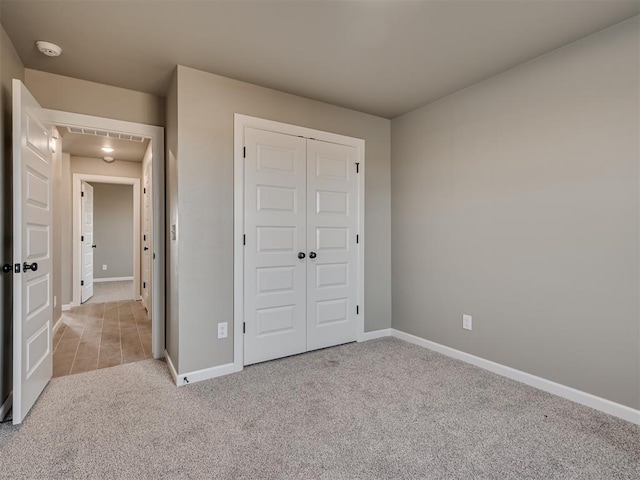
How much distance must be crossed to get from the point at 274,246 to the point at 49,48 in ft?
6.96

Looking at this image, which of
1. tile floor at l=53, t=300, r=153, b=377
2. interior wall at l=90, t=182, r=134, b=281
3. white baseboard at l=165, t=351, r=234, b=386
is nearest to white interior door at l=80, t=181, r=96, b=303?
tile floor at l=53, t=300, r=153, b=377

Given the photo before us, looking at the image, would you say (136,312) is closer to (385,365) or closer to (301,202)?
(301,202)

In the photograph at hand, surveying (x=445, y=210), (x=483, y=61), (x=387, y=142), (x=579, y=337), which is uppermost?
(x=483, y=61)

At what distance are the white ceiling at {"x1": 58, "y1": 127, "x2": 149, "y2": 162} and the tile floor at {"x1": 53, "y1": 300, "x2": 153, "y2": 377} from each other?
2.29 m

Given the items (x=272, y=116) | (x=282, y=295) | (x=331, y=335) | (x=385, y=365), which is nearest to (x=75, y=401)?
(x=282, y=295)

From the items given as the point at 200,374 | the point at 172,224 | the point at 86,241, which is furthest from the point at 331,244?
the point at 86,241

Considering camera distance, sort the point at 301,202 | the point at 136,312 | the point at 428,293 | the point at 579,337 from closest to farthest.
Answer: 1. the point at 579,337
2. the point at 301,202
3. the point at 428,293
4. the point at 136,312

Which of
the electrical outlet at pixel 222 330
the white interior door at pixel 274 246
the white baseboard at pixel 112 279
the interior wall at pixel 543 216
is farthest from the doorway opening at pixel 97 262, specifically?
the interior wall at pixel 543 216

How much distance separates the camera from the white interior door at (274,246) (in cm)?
281

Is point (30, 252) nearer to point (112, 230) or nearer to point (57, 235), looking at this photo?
point (57, 235)

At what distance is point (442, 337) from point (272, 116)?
2.62m

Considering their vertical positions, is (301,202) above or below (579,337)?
above

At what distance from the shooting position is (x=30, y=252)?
2.06 m

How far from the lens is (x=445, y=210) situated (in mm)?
3100
